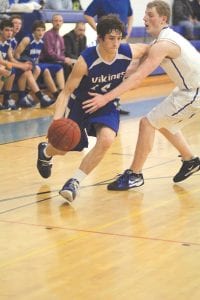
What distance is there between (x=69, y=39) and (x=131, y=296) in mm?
9267

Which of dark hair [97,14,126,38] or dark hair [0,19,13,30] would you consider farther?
dark hair [0,19,13,30]

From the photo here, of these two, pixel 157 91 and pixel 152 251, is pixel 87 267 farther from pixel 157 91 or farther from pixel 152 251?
pixel 157 91

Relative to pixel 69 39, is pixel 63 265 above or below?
above

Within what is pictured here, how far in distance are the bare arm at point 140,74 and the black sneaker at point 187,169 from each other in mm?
911

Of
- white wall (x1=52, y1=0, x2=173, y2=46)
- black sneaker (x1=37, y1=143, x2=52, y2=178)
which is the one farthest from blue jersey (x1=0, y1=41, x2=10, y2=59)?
black sneaker (x1=37, y1=143, x2=52, y2=178)

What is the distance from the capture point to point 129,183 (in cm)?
548

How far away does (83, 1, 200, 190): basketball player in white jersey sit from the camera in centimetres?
515

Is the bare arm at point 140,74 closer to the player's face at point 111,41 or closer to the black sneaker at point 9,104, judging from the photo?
the player's face at point 111,41

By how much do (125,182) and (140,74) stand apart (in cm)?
89

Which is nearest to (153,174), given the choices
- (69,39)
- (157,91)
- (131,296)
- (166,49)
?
(166,49)

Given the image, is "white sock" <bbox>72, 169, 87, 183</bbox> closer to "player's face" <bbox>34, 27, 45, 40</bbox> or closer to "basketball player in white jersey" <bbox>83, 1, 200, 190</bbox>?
"basketball player in white jersey" <bbox>83, 1, 200, 190</bbox>

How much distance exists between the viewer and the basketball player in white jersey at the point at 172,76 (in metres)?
5.15

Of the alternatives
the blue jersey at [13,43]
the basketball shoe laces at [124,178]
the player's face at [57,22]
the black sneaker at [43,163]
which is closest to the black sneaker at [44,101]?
the blue jersey at [13,43]

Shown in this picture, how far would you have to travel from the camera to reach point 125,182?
5.47m
